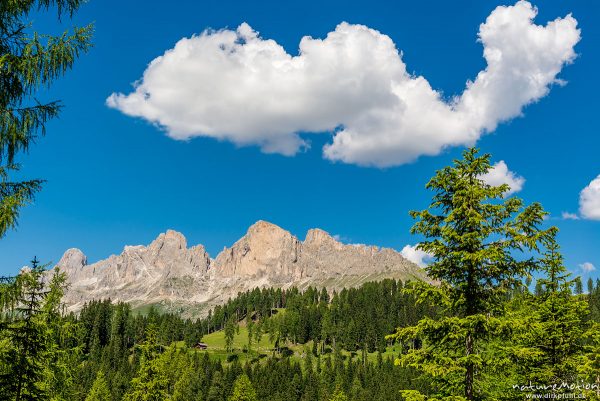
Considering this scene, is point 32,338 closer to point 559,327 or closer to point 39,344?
point 39,344

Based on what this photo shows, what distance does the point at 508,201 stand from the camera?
17234mm

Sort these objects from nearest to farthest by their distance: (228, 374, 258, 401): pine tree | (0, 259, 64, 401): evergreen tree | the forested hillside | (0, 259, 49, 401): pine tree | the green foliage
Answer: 1. (0, 259, 64, 401): evergreen tree
2. the green foliage
3. (0, 259, 49, 401): pine tree
4. the forested hillside
5. (228, 374, 258, 401): pine tree

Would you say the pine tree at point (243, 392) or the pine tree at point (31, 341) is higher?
the pine tree at point (31, 341)

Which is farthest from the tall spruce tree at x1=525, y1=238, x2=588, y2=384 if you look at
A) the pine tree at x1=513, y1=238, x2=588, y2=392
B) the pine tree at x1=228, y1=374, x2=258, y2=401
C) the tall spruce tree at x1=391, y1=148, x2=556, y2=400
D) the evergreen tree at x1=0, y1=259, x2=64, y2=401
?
the pine tree at x1=228, y1=374, x2=258, y2=401

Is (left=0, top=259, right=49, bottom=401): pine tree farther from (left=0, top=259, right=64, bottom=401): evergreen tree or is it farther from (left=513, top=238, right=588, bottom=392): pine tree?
(left=513, top=238, right=588, bottom=392): pine tree

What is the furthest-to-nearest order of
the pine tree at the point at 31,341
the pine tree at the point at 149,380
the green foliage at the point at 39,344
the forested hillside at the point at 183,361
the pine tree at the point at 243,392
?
the pine tree at the point at 243,392, the pine tree at the point at 149,380, the forested hillside at the point at 183,361, the pine tree at the point at 31,341, the green foliage at the point at 39,344

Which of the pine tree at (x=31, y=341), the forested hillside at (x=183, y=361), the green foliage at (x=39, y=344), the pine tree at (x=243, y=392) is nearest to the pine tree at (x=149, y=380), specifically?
the forested hillside at (x=183, y=361)

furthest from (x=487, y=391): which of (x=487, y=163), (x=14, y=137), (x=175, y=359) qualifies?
(x=175, y=359)

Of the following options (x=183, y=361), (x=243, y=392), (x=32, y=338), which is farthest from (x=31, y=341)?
(x=183, y=361)

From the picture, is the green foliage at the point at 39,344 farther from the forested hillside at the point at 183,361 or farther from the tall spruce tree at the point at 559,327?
the tall spruce tree at the point at 559,327

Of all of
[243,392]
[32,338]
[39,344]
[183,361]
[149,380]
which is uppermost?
[32,338]

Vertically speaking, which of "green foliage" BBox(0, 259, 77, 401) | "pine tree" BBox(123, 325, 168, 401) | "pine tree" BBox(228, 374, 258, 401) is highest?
"green foliage" BBox(0, 259, 77, 401)

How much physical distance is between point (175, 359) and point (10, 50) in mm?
132460

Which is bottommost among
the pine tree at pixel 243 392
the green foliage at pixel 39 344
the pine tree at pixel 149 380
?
the pine tree at pixel 243 392
